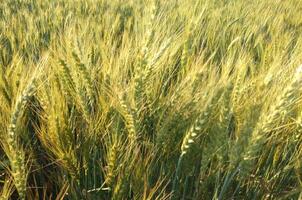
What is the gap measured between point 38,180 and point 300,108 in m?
0.73

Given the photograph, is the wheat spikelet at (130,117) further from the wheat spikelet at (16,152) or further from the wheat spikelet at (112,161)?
the wheat spikelet at (16,152)

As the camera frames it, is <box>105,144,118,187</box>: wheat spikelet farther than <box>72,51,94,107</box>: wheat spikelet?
No

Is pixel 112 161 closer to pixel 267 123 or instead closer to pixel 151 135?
pixel 151 135

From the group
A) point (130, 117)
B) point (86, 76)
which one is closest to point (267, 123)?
point (130, 117)

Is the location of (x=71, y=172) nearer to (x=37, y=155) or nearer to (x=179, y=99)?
(x=37, y=155)

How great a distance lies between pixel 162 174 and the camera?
2.73 feet

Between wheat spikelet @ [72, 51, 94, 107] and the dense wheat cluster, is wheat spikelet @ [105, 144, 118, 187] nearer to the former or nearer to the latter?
the dense wheat cluster

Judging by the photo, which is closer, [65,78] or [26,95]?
[26,95]

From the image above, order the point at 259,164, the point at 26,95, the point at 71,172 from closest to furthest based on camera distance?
the point at 26,95
the point at 71,172
the point at 259,164

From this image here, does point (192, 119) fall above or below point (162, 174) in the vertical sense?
above

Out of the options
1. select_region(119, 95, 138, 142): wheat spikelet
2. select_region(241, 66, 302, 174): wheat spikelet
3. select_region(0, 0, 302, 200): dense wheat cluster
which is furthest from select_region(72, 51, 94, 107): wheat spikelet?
select_region(241, 66, 302, 174): wheat spikelet

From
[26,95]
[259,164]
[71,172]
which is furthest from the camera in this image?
[259,164]

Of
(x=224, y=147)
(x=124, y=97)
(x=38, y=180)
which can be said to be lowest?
(x=38, y=180)

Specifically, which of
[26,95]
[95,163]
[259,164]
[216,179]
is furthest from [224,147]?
[26,95]
